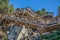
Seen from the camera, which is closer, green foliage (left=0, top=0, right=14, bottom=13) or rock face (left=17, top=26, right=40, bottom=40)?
rock face (left=17, top=26, right=40, bottom=40)

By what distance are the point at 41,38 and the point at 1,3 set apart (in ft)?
37.7

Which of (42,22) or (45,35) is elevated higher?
(42,22)

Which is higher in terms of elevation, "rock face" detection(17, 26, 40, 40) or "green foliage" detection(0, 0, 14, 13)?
"green foliage" detection(0, 0, 14, 13)

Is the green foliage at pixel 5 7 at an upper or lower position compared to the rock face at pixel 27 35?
upper

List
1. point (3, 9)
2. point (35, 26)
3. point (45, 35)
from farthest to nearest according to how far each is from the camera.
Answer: point (3, 9), point (35, 26), point (45, 35)

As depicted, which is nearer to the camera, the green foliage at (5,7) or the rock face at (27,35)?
the rock face at (27,35)

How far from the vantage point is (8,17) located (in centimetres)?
2902

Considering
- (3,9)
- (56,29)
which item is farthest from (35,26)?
(3,9)

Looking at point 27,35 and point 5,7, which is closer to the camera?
point 27,35

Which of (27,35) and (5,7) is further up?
(5,7)

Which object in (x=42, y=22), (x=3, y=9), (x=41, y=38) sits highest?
(x=3, y=9)

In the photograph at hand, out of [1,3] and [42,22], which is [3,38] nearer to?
[42,22]

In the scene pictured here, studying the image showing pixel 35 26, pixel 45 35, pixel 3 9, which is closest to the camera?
pixel 45 35

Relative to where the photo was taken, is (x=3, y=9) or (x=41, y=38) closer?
(x=41, y=38)
